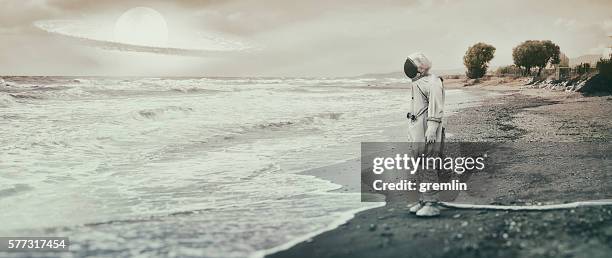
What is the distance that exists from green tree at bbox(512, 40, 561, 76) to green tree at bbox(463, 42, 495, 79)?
7.96 meters

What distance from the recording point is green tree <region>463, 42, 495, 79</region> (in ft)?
246

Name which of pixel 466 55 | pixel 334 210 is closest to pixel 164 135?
pixel 334 210

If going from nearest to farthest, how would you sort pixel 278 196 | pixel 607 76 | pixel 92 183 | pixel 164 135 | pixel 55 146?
pixel 278 196 < pixel 92 183 < pixel 55 146 < pixel 164 135 < pixel 607 76

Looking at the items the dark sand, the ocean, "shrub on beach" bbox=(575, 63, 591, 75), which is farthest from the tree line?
the dark sand

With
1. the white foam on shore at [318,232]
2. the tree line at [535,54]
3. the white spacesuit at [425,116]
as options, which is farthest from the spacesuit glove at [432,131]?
the tree line at [535,54]

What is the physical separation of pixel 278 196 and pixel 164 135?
829cm

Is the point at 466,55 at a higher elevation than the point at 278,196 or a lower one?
higher

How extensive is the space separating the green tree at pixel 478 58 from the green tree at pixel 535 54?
7958 mm

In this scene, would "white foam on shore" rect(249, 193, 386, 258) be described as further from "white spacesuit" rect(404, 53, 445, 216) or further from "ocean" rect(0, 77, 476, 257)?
"white spacesuit" rect(404, 53, 445, 216)

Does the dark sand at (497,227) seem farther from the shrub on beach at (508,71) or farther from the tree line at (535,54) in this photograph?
the shrub on beach at (508,71)

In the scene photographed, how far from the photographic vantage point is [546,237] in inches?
Result: 161

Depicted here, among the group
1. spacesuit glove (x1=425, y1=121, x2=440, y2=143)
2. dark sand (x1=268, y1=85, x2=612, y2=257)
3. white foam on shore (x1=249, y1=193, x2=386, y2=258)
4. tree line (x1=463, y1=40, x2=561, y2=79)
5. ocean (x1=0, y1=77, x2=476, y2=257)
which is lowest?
ocean (x1=0, y1=77, x2=476, y2=257)

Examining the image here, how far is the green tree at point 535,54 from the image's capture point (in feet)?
214

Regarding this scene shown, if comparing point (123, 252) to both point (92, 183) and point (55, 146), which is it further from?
point (55, 146)
